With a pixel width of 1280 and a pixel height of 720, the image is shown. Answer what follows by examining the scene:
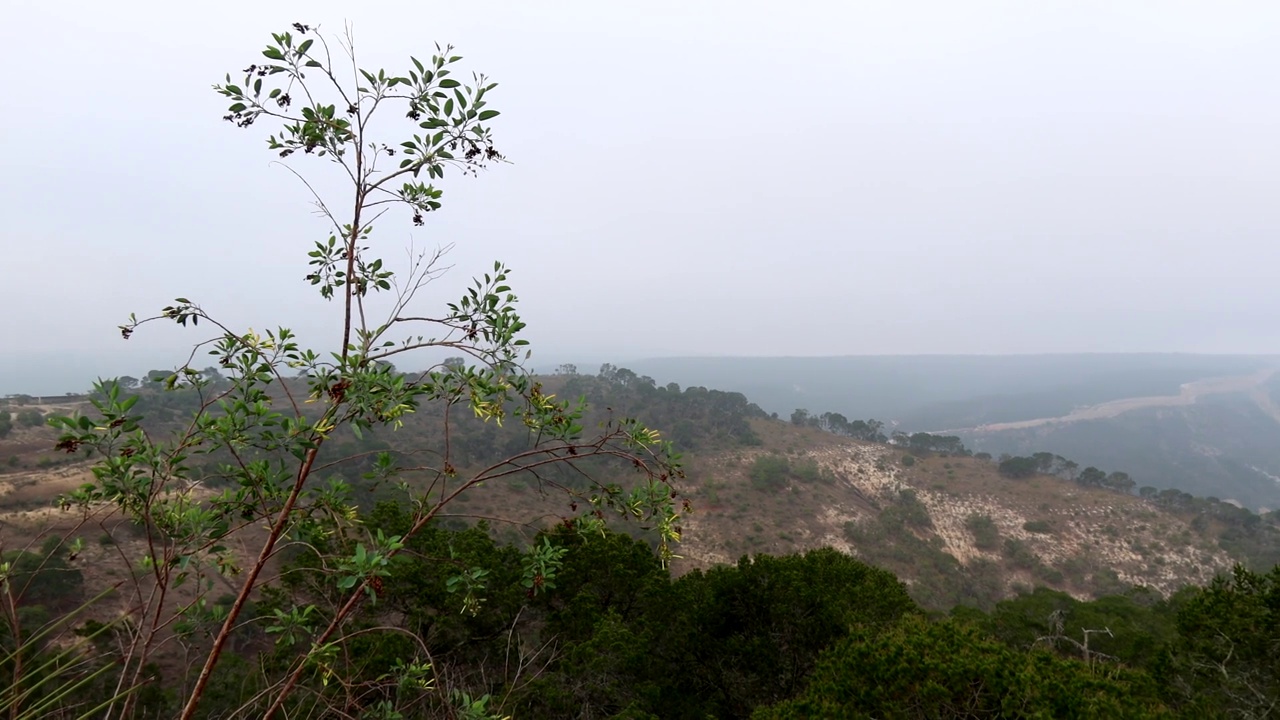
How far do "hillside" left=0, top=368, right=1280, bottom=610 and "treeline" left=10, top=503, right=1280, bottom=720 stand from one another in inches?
623

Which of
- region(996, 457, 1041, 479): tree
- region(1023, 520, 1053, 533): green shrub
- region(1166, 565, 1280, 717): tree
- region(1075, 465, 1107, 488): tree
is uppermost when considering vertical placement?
region(1166, 565, 1280, 717): tree

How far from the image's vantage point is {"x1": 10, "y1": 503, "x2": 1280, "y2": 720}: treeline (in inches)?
241

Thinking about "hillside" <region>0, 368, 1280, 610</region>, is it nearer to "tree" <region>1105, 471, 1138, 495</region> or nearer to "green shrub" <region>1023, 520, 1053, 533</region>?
"green shrub" <region>1023, 520, 1053, 533</region>

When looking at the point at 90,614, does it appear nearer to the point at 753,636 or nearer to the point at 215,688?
the point at 215,688

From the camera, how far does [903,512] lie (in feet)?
132

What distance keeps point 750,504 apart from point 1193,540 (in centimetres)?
3193

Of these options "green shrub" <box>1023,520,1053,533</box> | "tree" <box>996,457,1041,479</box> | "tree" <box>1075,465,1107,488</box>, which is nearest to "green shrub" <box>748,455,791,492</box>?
"green shrub" <box>1023,520,1053,533</box>

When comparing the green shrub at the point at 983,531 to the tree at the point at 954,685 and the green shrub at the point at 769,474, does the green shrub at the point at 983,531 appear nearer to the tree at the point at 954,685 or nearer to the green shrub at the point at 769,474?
the green shrub at the point at 769,474

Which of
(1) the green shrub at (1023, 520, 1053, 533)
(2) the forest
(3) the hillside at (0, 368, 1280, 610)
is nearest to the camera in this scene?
(2) the forest

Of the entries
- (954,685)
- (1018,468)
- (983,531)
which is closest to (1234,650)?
(954,685)

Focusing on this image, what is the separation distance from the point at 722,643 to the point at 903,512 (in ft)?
117

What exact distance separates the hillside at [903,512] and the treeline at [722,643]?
15.8 metres

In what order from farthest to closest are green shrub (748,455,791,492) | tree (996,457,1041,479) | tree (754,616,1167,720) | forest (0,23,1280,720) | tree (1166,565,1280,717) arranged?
tree (996,457,1041,479) < green shrub (748,455,791,492) < tree (1166,565,1280,717) < tree (754,616,1167,720) < forest (0,23,1280,720)

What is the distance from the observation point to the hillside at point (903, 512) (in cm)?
3075
